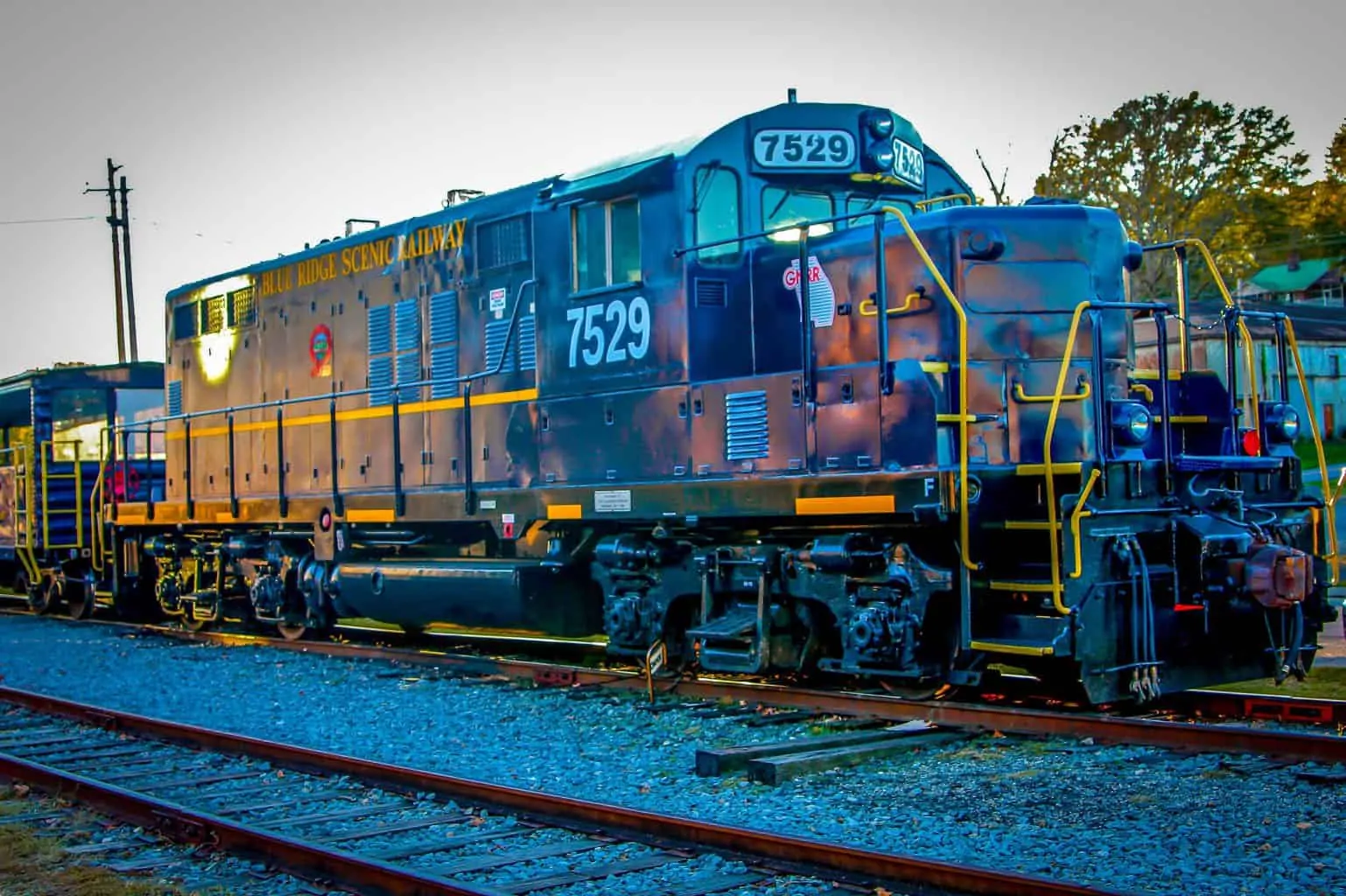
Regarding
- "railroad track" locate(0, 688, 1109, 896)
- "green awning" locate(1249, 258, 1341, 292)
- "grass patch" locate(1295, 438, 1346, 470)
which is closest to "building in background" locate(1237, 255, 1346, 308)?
"green awning" locate(1249, 258, 1341, 292)

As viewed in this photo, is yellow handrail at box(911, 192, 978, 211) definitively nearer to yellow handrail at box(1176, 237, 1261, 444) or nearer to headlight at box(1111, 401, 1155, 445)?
yellow handrail at box(1176, 237, 1261, 444)

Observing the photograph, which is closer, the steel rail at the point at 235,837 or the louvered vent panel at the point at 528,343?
the steel rail at the point at 235,837

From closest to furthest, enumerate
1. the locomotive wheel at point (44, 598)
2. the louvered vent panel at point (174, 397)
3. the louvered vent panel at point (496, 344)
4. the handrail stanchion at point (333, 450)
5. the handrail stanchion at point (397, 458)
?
the louvered vent panel at point (496, 344), the handrail stanchion at point (397, 458), the handrail stanchion at point (333, 450), the louvered vent panel at point (174, 397), the locomotive wheel at point (44, 598)

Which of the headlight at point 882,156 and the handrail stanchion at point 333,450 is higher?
the headlight at point 882,156

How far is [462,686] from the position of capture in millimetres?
10258

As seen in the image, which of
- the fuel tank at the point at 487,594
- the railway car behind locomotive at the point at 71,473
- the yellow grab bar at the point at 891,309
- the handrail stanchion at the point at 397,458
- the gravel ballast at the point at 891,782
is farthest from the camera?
the railway car behind locomotive at the point at 71,473

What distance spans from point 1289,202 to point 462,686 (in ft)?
134

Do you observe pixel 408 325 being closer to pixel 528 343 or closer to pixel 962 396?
pixel 528 343

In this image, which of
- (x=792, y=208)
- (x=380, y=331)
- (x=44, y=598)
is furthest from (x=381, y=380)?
(x=44, y=598)

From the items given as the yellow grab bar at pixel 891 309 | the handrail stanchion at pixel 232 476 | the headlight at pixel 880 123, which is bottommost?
the handrail stanchion at pixel 232 476

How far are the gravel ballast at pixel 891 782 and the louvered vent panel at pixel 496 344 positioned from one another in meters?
2.41

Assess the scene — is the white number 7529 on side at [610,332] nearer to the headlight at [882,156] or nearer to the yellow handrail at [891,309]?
the yellow handrail at [891,309]

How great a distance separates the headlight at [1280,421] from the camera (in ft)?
28.7

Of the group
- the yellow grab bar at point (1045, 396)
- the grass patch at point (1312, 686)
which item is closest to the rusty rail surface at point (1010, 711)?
the grass patch at point (1312, 686)
